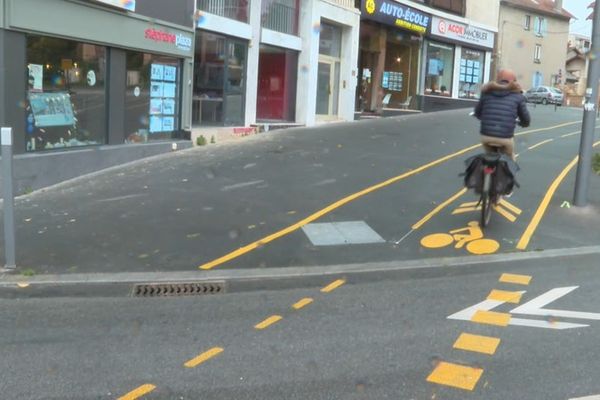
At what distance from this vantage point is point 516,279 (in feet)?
20.7

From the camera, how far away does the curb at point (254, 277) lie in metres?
6.00

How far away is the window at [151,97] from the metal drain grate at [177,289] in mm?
7021

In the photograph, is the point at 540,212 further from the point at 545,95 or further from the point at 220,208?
the point at 545,95

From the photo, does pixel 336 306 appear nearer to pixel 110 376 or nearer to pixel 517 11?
pixel 110 376

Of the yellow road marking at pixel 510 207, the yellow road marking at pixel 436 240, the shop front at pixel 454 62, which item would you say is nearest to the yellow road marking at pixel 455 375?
the yellow road marking at pixel 436 240

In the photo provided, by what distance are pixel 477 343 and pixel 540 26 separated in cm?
4671

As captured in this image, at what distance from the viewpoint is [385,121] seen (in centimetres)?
2212

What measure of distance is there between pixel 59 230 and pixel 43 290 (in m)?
1.98

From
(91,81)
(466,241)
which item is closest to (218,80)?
(91,81)

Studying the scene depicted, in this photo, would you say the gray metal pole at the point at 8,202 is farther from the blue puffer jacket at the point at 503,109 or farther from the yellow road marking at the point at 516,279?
the blue puffer jacket at the point at 503,109

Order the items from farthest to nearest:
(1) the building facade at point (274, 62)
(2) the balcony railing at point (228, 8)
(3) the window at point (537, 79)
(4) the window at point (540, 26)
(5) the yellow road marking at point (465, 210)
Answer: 1. (3) the window at point (537, 79)
2. (4) the window at point (540, 26)
3. (1) the building facade at point (274, 62)
4. (2) the balcony railing at point (228, 8)
5. (5) the yellow road marking at point (465, 210)

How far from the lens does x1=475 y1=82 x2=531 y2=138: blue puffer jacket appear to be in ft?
25.5

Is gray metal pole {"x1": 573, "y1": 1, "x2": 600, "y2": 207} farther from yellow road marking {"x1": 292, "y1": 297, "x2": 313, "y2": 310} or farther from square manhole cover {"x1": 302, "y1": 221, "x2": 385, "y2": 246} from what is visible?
yellow road marking {"x1": 292, "y1": 297, "x2": 313, "y2": 310}

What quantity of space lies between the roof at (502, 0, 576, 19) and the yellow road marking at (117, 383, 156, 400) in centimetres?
4030
